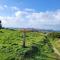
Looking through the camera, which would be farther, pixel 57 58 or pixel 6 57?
pixel 57 58

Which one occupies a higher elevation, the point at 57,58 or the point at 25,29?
the point at 25,29

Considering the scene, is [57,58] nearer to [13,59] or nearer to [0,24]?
[13,59]

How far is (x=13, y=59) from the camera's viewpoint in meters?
19.3

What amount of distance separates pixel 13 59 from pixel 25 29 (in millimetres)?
9897

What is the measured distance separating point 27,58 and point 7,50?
3039 mm

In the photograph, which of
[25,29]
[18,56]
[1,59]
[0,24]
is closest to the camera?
[1,59]

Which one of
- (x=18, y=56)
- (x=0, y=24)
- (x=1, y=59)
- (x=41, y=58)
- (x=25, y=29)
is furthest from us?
(x=0, y=24)

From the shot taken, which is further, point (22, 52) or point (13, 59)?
point (22, 52)

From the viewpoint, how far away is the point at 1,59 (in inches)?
748

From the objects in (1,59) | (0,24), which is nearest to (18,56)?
(1,59)

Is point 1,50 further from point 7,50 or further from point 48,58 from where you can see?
point 48,58

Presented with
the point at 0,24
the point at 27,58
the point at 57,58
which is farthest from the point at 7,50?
the point at 0,24

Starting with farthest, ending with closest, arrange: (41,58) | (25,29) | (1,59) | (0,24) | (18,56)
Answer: (0,24)
(25,29)
(41,58)
(18,56)
(1,59)

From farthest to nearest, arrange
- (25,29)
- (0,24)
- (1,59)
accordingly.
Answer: (0,24) → (25,29) → (1,59)
